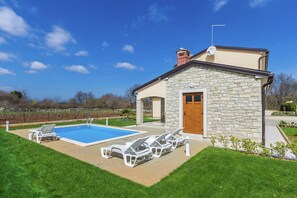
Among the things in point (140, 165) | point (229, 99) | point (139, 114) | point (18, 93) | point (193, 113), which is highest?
point (18, 93)

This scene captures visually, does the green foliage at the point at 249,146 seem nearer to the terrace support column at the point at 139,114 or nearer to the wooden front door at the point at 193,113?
the wooden front door at the point at 193,113

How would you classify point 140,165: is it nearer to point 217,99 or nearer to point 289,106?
point 217,99

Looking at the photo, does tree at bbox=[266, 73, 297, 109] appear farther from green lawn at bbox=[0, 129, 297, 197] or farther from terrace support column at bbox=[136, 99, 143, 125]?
green lawn at bbox=[0, 129, 297, 197]

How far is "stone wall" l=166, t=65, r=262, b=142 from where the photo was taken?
7.94 m

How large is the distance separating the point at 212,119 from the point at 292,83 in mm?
52872

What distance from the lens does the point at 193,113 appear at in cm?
1006

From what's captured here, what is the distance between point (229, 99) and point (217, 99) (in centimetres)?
62

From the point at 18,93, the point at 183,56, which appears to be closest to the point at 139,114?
the point at 183,56

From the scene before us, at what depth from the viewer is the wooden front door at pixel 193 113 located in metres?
9.79

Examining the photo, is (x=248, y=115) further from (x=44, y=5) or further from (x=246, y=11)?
(x=44, y=5)

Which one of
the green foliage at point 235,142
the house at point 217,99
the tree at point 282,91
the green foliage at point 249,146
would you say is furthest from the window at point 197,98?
the tree at point 282,91

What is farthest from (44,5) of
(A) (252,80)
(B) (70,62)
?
(B) (70,62)

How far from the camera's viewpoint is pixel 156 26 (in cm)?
2075

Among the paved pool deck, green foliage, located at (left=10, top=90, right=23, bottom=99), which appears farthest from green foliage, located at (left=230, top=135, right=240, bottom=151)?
green foliage, located at (left=10, top=90, right=23, bottom=99)
